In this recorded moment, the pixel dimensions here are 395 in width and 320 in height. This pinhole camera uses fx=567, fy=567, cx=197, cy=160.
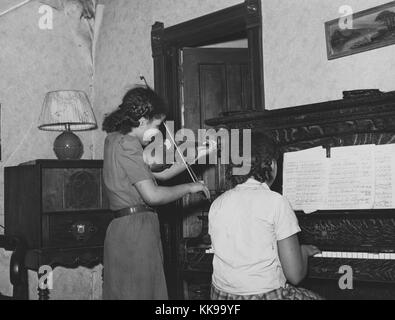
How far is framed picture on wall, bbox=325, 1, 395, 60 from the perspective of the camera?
122 inches

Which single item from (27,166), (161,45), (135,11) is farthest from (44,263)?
(135,11)

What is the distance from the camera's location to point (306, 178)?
292 centimetres

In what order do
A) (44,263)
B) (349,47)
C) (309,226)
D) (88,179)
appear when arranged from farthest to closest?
1. (88,179)
2. (44,263)
3. (349,47)
4. (309,226)

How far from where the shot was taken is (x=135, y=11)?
15.4 feet

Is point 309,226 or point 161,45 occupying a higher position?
point 161,45

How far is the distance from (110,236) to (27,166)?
62.8 inches

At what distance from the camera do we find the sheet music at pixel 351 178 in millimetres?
2678

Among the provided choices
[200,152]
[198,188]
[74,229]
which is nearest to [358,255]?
[198,188]

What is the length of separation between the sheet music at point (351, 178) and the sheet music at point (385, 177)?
23mm

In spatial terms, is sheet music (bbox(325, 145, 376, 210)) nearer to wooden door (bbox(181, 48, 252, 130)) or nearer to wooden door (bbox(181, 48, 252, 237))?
wooden door (bbox(181, 48, 252, 237))

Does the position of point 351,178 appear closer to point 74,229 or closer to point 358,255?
point 358,255

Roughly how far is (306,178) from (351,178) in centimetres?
25

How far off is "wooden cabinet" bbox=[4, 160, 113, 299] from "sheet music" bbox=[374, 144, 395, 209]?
2.20m
